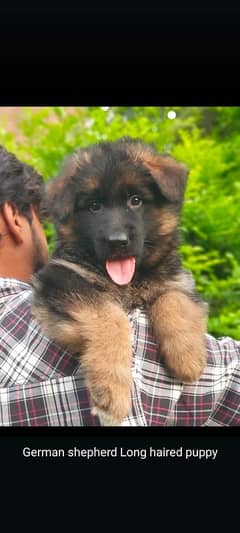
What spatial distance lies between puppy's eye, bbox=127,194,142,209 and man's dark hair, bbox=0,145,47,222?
0.32 metres

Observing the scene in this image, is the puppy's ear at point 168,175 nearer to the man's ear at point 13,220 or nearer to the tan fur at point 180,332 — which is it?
the tan fur at point 180,332

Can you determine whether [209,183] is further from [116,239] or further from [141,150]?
[116,239]

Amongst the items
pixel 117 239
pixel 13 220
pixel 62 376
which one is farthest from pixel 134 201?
pixel 62 376

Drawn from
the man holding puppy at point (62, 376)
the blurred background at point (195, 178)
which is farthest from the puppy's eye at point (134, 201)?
the blurred background at point (195, 178)

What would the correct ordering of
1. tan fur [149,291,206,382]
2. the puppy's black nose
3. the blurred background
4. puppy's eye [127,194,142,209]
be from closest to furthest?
tan fur [149,291,206,382], the puppy's black nose, puppy's eye [127,194,142,209], the blurred background

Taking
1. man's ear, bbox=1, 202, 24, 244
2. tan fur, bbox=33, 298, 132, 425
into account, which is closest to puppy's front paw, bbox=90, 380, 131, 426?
tan fur, bbox=33, 298, 132, 425

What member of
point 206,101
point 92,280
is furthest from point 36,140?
point 92,280

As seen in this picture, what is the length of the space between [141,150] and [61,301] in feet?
2.23

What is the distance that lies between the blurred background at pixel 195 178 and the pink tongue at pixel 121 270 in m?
1.61

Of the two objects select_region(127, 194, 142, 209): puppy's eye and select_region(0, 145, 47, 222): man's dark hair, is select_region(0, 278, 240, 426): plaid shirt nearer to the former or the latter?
select_region(0, 145, 47, 222): man's dark hair

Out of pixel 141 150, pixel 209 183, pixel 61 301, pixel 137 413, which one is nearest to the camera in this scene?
pixel 137 413

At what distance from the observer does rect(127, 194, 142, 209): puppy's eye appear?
2396 millimetres

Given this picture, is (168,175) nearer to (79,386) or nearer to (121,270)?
(121,270)

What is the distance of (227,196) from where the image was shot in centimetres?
478
